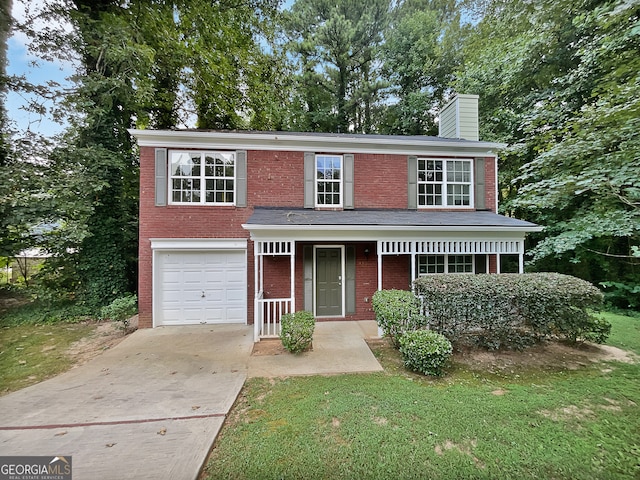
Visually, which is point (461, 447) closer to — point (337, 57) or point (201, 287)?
point (201, 287)

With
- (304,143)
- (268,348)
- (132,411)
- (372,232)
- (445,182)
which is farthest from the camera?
(445,182)

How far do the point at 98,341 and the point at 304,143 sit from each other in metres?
7.87

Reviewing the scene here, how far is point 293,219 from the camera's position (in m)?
6.80

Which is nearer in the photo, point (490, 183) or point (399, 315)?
point (399, 315)

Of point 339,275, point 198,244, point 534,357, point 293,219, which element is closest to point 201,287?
point 198,244

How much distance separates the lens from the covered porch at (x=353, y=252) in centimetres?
658

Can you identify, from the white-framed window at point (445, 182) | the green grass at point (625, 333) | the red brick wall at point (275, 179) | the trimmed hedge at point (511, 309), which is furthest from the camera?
the white-framed window at point (445, 182)

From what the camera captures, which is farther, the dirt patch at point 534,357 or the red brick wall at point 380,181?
the red brick wall at point 380,181

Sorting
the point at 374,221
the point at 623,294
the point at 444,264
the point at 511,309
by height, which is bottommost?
the point at 623,294

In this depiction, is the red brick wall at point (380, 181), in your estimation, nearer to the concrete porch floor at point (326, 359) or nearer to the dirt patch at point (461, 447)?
the concrete porch floor at point (326, 359)

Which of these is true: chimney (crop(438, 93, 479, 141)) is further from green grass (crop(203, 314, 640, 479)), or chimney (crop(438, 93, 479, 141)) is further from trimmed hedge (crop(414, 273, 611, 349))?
green grass (crop(203, 314, 640, 479))

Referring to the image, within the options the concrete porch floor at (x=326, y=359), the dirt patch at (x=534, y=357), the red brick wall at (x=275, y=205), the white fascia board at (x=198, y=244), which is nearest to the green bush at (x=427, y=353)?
the dirt patch at (x=534, y=357)

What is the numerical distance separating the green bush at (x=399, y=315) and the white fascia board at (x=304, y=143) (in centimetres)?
497

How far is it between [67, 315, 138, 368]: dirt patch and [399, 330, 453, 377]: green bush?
6.71 meters
